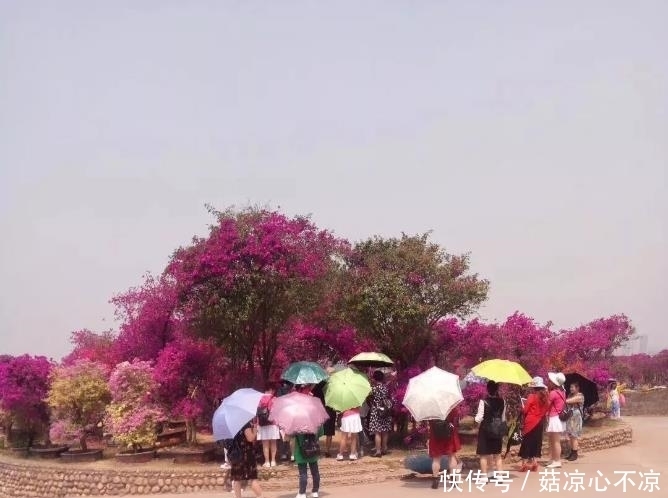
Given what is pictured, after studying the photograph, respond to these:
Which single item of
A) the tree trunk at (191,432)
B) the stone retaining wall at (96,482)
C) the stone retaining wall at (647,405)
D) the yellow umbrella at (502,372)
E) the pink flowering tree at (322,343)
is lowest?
→ the stone retaining wall at (647,405)

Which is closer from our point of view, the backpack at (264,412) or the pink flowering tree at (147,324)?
the backpack at (264,412)

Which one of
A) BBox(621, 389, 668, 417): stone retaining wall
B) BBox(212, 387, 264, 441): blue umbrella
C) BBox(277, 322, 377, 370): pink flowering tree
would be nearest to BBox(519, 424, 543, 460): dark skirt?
BBox(212, 387, 264, 441): blue umbrella

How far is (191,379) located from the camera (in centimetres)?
1533

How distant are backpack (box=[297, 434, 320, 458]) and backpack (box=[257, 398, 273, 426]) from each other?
8.17 ft

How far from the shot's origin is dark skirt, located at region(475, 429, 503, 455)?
10.2 m

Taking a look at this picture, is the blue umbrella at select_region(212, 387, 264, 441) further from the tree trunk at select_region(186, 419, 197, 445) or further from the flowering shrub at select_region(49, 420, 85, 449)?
the flowering shrub at select_region(49, 420, 85, 449)

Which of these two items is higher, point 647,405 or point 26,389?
point 26,389

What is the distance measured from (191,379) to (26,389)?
5.24 metres

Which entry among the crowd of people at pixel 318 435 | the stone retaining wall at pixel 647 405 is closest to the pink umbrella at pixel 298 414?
the crowd of people at pixel 318 435

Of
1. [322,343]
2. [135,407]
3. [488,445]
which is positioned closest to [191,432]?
[135,407]

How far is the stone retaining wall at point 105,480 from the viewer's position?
12109mm

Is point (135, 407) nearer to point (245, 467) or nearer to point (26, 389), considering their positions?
point (26, 389)

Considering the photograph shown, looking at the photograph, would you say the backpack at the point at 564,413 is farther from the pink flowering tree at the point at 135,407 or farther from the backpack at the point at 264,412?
the pink flowering tree at the point at 135,407

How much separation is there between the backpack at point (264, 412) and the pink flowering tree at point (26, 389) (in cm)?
828
